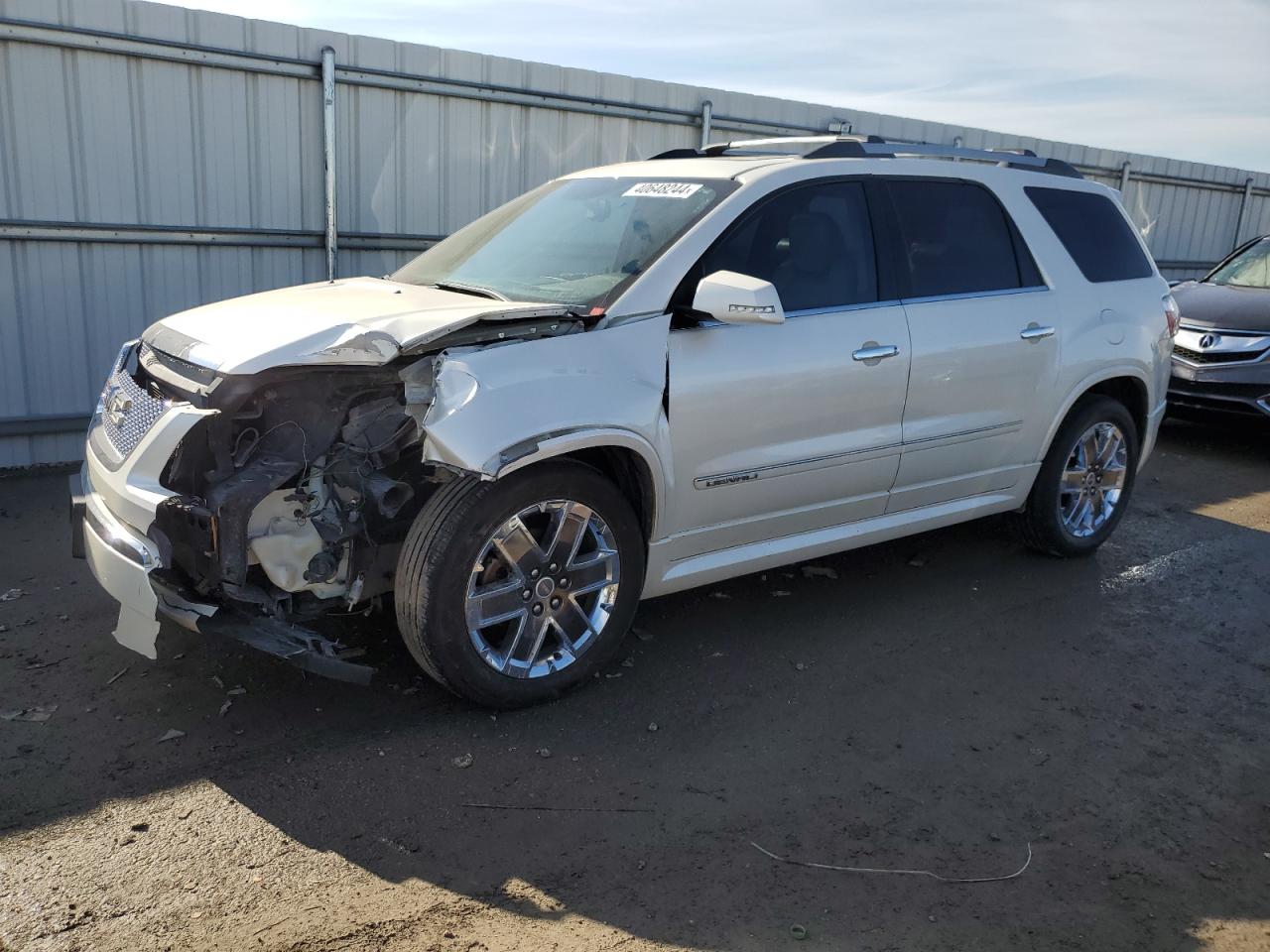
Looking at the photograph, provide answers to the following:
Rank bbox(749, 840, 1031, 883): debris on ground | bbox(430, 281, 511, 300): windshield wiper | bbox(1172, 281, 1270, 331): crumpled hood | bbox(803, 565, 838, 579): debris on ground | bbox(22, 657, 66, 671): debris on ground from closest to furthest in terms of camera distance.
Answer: bbox(749, 840, 1031, 883): debris on ground → bbox(22, 657, 66, 671): debris on ground → bbox(430, 281, 511, 300): windshield wiper → bbox(803, 565, 838, 579): debris on ground → bbox(1172, 281, 1270, 331): crumpled hood

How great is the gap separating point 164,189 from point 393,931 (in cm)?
585

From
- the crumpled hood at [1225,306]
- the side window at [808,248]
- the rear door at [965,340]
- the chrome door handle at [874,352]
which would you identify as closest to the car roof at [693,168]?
the side window at [808,248]

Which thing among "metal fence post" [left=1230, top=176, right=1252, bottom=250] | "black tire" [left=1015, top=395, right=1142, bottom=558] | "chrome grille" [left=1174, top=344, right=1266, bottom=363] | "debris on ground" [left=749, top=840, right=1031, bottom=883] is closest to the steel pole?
"black tire" [left=1015, top=395, right=1142, bottom=558]

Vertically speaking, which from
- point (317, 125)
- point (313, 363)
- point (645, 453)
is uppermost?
point (317, 125)

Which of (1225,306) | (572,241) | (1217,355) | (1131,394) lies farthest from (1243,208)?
(572,241)

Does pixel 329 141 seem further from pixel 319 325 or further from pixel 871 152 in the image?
pixel 319 325

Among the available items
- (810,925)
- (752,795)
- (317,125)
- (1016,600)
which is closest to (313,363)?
(752,795)

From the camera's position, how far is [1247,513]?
23.7ft

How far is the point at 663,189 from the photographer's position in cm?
460

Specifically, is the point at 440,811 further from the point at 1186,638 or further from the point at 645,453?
the point at 1186,638

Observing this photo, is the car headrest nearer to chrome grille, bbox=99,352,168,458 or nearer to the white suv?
the white suv

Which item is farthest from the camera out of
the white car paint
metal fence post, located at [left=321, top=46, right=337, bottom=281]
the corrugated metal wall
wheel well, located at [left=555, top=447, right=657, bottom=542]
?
metal fence post, located at [left=321, top=46, right=337, bottom=281]

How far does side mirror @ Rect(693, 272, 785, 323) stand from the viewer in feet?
12.8

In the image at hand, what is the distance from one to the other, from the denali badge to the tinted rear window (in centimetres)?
433
